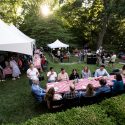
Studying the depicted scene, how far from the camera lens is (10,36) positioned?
14.8 metres

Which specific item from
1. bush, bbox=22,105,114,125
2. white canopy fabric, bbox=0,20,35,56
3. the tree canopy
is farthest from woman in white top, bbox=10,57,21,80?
the tree canopy

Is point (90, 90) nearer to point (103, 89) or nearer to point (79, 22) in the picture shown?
point (103, 89)

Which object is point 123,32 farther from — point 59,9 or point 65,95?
point 65,95

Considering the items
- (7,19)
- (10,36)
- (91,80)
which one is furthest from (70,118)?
(10,36)

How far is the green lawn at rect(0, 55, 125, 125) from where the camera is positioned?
684cm

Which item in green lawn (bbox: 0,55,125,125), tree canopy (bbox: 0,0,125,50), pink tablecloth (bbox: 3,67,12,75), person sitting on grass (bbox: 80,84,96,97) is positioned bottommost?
green lawn (bbox: 0,55,125,125)

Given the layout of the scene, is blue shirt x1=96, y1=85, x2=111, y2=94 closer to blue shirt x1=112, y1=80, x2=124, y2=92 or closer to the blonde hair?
blue shirt x1=112, y1=80, x2=124, y2=92

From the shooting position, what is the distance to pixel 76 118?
270 inches

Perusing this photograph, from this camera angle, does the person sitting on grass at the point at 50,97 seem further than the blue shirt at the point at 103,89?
No

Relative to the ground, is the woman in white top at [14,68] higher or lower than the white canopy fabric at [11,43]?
lower

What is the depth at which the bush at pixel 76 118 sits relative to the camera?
21.7 ft

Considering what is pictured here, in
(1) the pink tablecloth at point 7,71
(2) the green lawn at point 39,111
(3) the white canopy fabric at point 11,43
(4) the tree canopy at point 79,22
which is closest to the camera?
(2) the green lawn at point 39,111

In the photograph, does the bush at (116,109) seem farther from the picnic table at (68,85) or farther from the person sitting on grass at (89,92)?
the picnic table at (68,85)

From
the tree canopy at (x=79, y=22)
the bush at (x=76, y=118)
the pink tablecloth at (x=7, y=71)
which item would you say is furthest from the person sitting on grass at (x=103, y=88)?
the tree canopy at (x=79, y=22)
